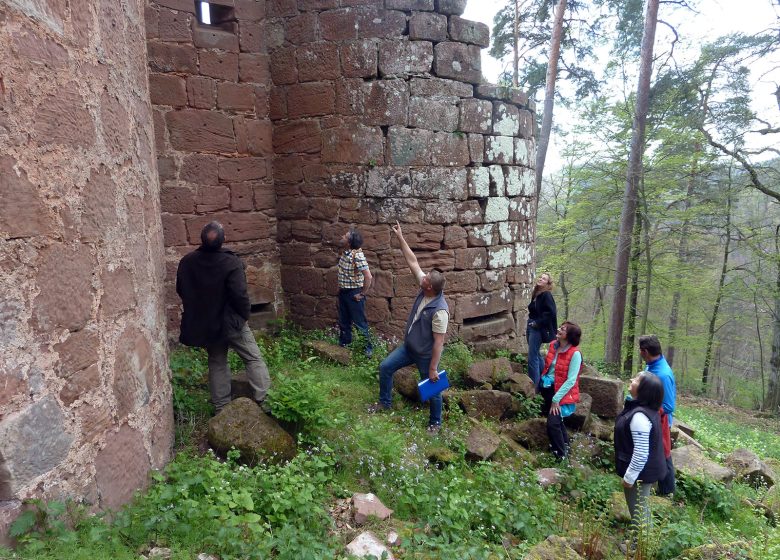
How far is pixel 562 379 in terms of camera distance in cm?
482

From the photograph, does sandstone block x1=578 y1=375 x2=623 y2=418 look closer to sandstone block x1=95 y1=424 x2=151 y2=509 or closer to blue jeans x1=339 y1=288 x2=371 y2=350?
blue jeans x1=339 y1=288 x2=371 y2=350

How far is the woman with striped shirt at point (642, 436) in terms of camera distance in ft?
12.1

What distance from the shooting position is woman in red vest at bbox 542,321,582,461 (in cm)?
473

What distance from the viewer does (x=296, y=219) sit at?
6516mm

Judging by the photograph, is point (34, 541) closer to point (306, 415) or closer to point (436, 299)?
point (306, 415)

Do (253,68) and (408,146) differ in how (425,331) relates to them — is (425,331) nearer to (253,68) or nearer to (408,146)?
(408,146)

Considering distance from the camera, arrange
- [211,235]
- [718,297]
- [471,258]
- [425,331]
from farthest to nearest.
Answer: [718,297]
[471,258]
[425,331]
[211,235]

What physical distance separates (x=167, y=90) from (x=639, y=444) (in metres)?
5.80

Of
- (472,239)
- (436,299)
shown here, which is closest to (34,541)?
(436,299)

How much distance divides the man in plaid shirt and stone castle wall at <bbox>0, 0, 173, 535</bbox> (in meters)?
2.85

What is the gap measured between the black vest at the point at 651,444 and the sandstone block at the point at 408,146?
3595 mm

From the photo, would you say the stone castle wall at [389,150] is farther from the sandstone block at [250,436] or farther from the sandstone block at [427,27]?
the sandstone block at [250,436]

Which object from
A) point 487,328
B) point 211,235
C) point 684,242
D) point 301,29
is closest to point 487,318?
point 487,328

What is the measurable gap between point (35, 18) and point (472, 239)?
5097 millimetres
